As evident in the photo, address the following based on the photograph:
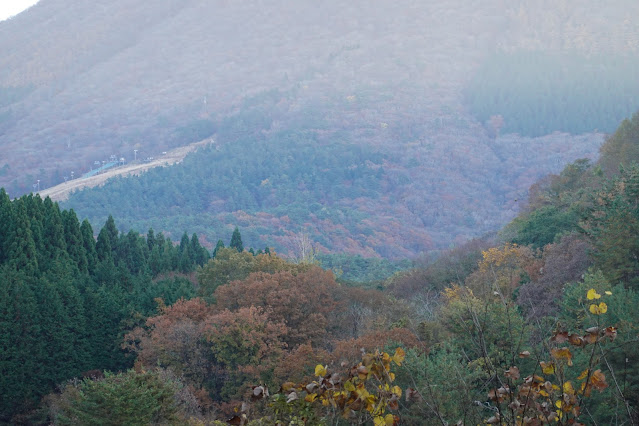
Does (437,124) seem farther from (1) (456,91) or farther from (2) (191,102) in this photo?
(2) (191,102)

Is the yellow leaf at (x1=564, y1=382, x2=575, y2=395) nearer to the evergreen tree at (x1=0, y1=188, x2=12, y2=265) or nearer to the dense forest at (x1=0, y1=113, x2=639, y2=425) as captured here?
the dense forest at (x1=0, y1=113, x2=639, y2=425)

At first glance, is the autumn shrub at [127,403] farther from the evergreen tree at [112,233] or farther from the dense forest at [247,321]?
the evergreen tree at [112,233]

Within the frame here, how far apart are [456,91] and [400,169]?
43.2m

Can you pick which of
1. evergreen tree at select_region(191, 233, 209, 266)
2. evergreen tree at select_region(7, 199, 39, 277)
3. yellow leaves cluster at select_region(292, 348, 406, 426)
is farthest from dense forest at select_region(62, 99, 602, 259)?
yellow leaves cluster at select_region(292, 348, 406, 426)

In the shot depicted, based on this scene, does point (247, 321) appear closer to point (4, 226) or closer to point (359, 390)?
point (4, 226)

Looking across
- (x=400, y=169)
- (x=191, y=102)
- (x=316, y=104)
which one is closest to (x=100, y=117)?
(x=191, y=102)

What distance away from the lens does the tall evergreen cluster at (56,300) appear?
1117 inches

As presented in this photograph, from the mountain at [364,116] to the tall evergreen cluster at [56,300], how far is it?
58.1m

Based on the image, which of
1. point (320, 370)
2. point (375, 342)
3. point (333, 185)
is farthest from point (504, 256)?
point (333, 185)

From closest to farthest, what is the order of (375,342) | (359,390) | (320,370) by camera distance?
1. (320,370)
2. (359,390)
3. (375,342)

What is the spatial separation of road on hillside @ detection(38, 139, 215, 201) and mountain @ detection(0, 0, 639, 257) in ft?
21.9

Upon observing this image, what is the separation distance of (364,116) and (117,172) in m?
58.3

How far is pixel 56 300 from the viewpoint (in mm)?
30578

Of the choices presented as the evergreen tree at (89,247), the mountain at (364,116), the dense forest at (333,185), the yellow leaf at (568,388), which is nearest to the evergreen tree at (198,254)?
the evergreen tree at (89,247)
